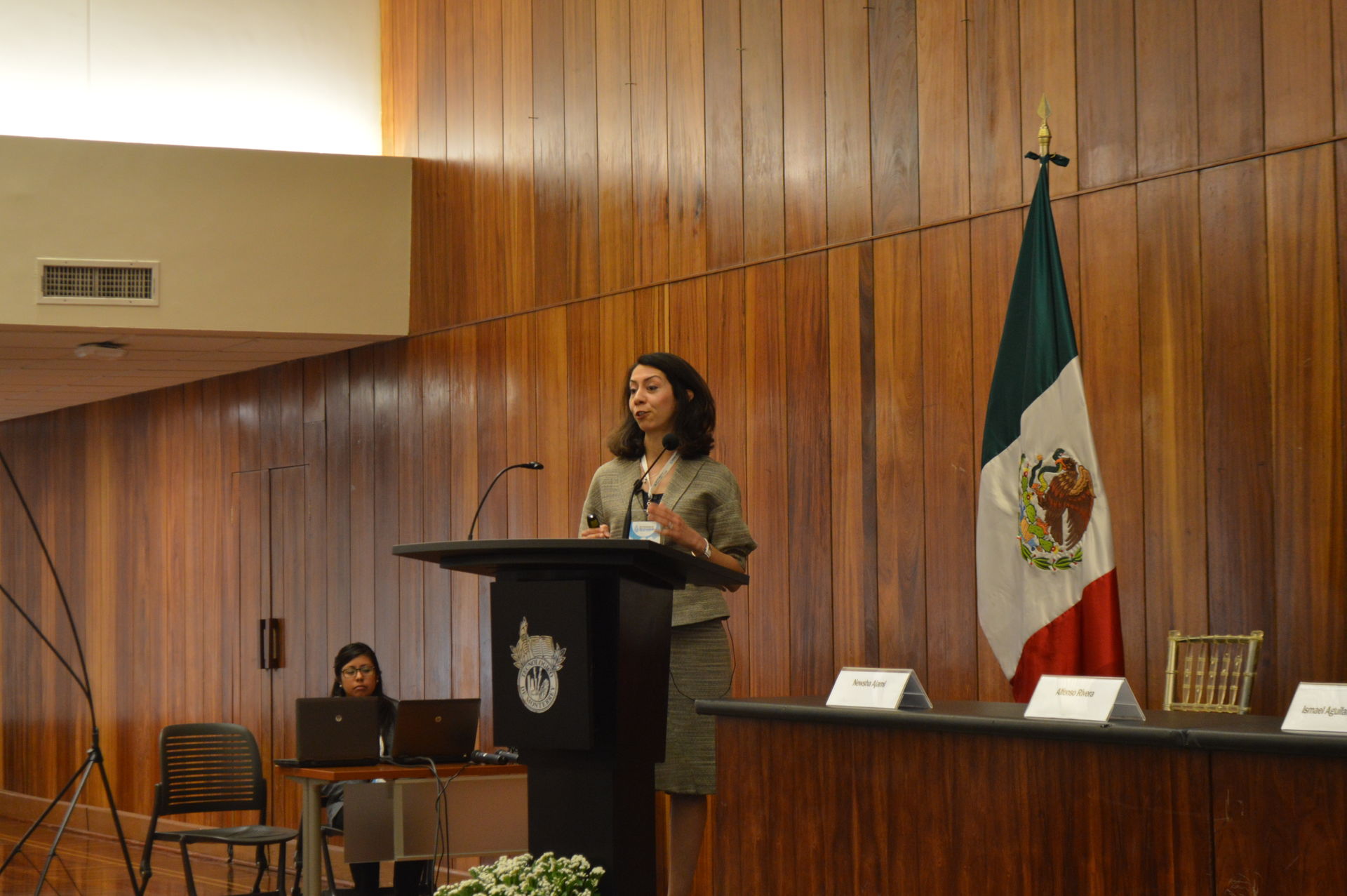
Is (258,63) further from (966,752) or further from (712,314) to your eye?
(966,752)

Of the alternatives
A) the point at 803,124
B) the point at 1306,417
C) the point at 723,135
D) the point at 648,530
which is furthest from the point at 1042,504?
the point at 723,135

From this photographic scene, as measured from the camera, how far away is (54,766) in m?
9.83

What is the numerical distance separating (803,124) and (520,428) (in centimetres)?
198

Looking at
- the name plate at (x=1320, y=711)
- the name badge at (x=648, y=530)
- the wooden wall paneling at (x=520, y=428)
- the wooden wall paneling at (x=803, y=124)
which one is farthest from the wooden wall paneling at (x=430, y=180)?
the name plate at (x=1320, y=711)

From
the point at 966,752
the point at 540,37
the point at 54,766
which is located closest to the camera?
the point at 966,752

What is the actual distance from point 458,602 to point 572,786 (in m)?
4.08

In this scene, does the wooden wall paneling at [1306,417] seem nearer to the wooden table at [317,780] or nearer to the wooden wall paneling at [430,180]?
the wooden table at [317,780]

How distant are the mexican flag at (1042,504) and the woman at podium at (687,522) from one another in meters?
0.67

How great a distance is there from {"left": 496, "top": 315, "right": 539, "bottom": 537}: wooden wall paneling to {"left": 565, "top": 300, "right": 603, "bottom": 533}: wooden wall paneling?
22 cm

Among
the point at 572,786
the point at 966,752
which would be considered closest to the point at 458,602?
the point at 572,786

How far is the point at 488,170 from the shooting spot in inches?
266

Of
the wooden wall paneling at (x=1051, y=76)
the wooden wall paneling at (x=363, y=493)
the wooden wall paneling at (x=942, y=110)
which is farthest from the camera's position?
the wooden wall paneling at (x=363, y=493)

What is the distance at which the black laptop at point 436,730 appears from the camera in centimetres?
472

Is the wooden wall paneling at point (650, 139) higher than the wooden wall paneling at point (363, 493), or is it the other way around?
the wooden wall paneling at point (650, 139)
